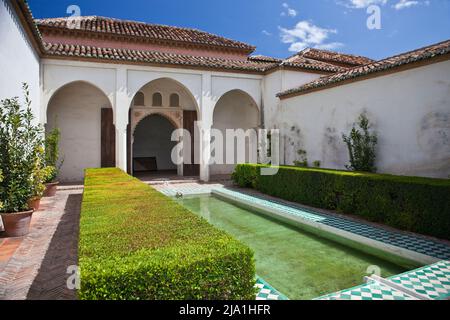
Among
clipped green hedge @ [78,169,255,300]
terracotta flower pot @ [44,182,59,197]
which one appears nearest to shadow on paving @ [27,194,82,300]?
clipped green hedge @ [78,169,255,300]

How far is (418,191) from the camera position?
227 inches

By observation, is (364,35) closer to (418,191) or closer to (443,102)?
(443,102)

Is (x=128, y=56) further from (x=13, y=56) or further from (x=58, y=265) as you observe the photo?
(x=58, y=265)

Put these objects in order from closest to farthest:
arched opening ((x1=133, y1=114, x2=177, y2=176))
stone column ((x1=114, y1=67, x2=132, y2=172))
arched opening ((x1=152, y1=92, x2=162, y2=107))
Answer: stone column ((x1=114, y1=67, x2=132, y2=172)) < arched opening ((x1=152, y1=92, x2=162, y2=107)) < arched opening ((x1=133, y1=114, x2=177, y2=176))

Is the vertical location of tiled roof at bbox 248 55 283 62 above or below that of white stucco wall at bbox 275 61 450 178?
above

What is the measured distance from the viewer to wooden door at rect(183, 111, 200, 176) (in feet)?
48.5

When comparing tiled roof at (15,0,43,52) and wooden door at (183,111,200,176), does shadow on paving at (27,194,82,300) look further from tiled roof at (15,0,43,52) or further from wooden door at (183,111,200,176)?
wooden door at (183,111,200,176)

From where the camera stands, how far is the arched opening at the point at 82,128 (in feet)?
41.6

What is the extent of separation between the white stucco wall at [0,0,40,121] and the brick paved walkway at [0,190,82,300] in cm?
285

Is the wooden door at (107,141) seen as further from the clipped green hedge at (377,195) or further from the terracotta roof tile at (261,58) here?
the terracotta roof tile at (261,58)

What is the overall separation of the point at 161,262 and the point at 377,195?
5752 millimetres

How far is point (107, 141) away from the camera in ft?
42.9

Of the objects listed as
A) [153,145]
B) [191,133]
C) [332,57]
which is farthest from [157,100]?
[332,57]

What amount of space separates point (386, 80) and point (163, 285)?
8.95 meters
